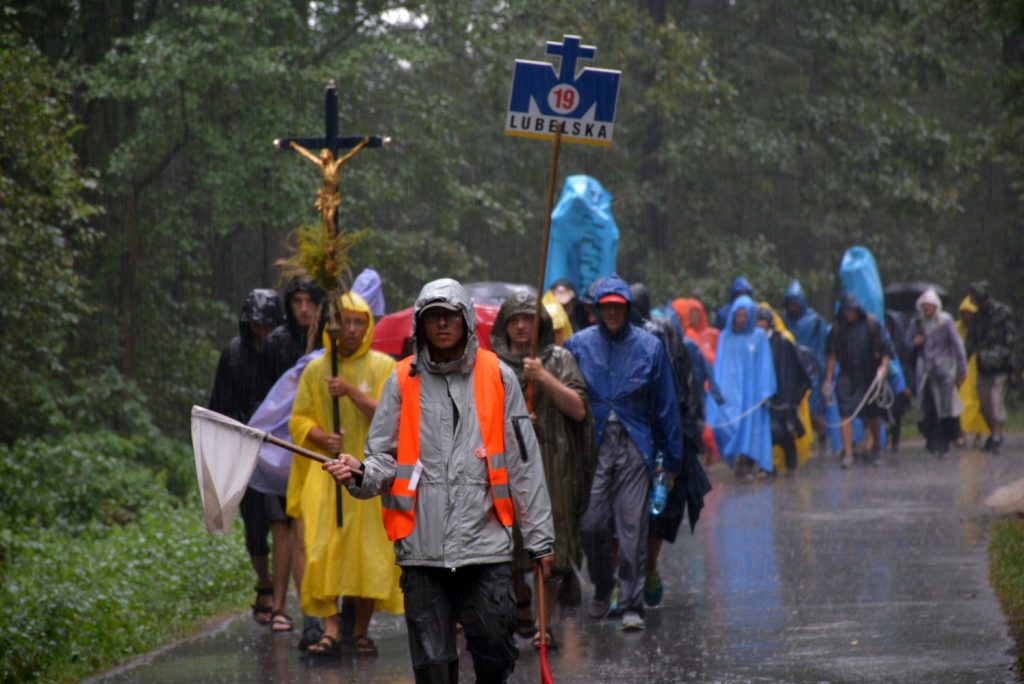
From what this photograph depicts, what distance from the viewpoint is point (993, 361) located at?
2203cm

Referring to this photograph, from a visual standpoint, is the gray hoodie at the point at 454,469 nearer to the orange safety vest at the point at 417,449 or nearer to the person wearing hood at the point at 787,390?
the orange safety vest at the point at 417,449

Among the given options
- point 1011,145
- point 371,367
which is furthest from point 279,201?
point 371,367

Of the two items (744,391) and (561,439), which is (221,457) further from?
(744,391)

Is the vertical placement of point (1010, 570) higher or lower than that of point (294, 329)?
lower

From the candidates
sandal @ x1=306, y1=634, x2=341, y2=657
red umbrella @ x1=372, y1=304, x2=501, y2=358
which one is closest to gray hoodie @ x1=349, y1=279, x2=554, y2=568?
sandal @ x1=306, y1=634, x2=341, y2=657

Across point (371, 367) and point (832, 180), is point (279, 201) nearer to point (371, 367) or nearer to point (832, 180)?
point (371, 367)

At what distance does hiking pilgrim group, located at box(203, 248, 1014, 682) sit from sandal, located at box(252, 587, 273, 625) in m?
0.01

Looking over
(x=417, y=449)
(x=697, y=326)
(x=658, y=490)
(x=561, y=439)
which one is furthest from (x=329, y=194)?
(x=697, y=326)

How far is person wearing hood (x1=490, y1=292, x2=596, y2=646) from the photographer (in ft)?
30.0

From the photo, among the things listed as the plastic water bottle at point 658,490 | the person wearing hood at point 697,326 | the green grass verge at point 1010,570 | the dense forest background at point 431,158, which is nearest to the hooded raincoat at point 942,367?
the dense forest background at point 431,158

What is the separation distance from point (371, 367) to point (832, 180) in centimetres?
2500

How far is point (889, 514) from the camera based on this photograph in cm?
1516

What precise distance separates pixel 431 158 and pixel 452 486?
16.2 metres

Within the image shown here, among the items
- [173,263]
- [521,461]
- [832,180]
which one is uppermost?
[832,180]
